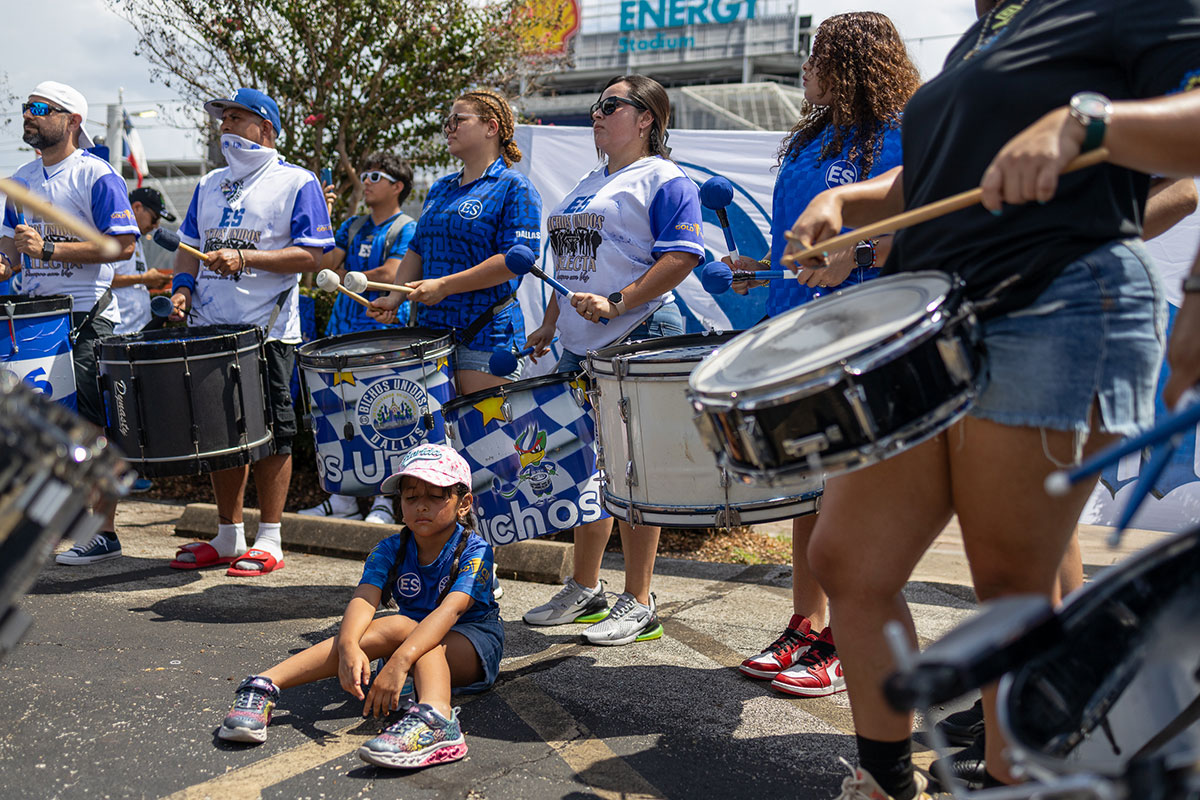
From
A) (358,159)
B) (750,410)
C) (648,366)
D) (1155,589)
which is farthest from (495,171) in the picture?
(358,159)

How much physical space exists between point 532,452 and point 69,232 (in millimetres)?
2900

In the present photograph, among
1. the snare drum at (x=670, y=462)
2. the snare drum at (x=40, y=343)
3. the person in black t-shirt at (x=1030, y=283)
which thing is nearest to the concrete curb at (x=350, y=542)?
the snare drum at (x=40, y=343)

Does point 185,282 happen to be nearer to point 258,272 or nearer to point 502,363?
point 258,272

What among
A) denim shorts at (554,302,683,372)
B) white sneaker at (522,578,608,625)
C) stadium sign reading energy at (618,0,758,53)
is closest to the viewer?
denim shorts at (554,302,683,372)

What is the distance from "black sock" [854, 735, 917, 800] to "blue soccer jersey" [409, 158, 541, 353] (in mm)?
2798

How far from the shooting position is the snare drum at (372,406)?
13.9 ft

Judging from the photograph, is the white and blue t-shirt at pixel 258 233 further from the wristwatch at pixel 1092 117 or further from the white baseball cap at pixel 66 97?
the wristwatch at pixel 1092 117

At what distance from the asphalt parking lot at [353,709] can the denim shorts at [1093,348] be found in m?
1.25

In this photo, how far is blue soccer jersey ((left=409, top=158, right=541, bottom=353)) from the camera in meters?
4.56

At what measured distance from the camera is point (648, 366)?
3.19 m

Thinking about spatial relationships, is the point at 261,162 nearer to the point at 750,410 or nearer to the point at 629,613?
the point at 629,613

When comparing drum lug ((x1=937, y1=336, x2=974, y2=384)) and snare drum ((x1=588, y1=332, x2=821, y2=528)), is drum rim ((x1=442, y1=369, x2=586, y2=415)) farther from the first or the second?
drum lug ((x1=937, y1=336, x2=974, y2=384))

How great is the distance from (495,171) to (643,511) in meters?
2.04

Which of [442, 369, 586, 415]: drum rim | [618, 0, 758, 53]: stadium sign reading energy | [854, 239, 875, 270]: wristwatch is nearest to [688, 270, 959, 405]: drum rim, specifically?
[854, 239, 875, 270]: wristwatch
